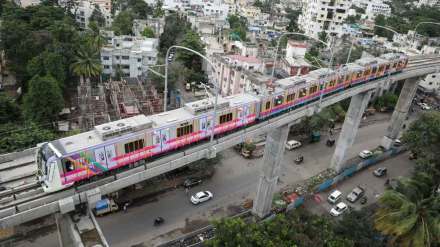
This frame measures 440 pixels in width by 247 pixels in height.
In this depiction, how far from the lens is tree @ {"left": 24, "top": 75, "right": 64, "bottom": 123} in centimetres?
3144

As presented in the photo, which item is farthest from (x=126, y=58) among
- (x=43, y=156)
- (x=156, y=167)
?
(x=43, y=156)

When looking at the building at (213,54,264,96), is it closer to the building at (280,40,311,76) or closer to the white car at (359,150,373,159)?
the building at (280,40,311,76)

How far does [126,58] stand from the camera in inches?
1879

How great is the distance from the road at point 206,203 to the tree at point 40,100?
13500mm

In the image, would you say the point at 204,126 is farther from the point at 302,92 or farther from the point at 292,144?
the point at 292,144

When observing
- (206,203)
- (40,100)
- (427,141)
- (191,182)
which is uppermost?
(427,141)

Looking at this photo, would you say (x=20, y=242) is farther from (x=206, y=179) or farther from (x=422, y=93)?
(x=422, y=93)

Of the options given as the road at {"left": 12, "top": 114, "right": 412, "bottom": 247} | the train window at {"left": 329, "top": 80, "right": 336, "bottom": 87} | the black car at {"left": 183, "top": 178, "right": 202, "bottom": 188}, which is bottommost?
the road at {"left": 12, "top": 114, "right": 412, "bottom": 247}

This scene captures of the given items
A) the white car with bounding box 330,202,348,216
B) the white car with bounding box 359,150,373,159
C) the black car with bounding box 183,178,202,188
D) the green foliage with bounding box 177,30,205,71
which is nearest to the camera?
the white car with bounding box 330,202,348,216

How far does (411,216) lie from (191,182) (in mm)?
19001

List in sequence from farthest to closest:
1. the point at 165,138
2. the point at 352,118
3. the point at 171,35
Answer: the point at 171,35 < the point at 352,118 < the point at 165,138

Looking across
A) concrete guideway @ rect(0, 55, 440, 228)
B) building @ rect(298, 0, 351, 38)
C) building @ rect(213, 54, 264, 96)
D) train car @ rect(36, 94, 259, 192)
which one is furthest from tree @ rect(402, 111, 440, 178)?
building @ rect(298, 0, 351, 38)

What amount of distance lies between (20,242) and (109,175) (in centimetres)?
1175

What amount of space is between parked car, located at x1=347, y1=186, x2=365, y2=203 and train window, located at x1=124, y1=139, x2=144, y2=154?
75.5ft
